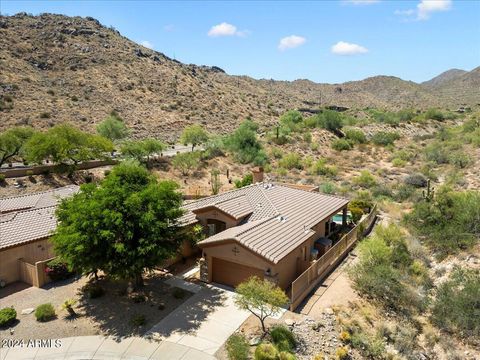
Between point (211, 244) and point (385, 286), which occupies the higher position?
point (211, 244)

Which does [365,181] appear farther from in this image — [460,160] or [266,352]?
[266,352]

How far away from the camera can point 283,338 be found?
15555 millimetres

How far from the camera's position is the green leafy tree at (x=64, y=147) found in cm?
3953

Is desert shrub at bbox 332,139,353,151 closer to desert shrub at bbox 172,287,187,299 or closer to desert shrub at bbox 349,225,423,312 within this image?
desert shrub at bbox 349,225,423,312

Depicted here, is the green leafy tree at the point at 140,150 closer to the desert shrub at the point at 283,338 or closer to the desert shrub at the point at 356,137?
the desert shrub at the point at 283,338

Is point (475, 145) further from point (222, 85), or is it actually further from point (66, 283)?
point (222, 85)

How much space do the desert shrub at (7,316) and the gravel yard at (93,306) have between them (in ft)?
1.02

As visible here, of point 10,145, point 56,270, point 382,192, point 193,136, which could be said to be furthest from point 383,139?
point 56,270

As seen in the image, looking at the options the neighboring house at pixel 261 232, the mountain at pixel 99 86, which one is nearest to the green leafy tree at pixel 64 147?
the mountain at pixel 99 86

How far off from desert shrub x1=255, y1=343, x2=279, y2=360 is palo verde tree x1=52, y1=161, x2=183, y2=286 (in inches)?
249

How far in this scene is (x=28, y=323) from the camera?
17344 mm

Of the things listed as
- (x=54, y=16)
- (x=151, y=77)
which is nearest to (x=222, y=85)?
(x=151, y=77)

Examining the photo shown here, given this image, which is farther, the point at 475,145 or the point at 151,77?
the point at 151,77

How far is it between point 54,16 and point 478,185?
109 m
